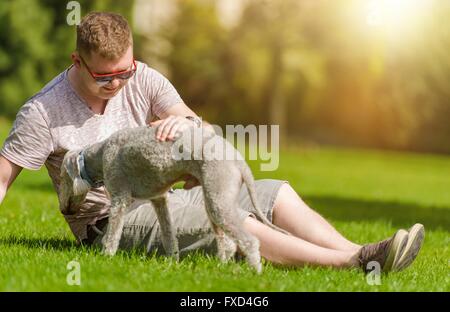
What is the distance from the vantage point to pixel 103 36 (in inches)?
171

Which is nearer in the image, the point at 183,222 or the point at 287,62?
the point at 183,222

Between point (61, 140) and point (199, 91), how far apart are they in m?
31.5

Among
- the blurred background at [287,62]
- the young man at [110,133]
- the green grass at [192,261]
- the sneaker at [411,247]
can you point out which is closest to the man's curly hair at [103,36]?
the young man at [110,133]

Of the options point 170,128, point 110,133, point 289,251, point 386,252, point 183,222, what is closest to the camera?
point 170,128

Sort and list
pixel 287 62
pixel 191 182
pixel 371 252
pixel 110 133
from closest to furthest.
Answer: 1. pixel 191 182
2. pixel 371 252
3. pixel 110 133
4. pixel 287 62

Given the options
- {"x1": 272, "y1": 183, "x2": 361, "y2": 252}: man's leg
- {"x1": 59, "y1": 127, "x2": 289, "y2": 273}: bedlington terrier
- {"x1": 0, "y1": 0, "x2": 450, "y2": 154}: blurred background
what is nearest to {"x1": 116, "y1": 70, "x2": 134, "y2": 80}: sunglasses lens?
{"x1": 59, "y1": 127, "x2": 289, "y2": 273}: bedlington terrier

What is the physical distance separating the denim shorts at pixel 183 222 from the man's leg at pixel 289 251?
120 millimetres

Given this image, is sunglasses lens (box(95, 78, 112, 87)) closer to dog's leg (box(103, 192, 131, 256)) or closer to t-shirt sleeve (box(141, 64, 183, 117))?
t-shirt sleeve (box(141, 64, 183, 117))

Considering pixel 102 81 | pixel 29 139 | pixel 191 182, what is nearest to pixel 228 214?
pixel 191 182

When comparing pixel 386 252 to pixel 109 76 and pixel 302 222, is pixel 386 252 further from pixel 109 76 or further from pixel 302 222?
pixel 109 76

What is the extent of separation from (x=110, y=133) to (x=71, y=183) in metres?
0.51

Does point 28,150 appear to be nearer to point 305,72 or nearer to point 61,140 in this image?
point 61,140

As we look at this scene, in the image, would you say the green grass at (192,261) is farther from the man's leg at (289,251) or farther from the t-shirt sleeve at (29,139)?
the t-shirt sleeve at (29,139)
